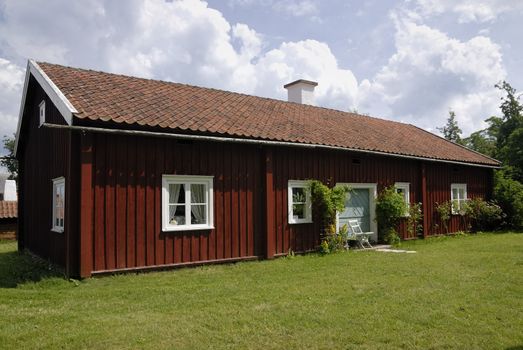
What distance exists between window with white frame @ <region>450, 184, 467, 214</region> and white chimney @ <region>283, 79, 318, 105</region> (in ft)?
22.0

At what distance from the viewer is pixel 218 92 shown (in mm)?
14719

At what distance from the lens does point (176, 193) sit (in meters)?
10.1

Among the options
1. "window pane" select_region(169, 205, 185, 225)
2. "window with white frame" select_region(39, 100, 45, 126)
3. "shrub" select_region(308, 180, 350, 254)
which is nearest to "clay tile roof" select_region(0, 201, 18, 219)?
"window with white frame" select_region(39, 100, 45, 126)

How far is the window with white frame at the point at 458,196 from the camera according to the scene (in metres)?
17.7

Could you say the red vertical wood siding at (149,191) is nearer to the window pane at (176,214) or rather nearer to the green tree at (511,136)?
the window pane at (176,214)

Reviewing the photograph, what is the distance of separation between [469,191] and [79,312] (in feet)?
55.1

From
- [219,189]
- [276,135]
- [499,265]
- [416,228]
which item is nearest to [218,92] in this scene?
[276,135]

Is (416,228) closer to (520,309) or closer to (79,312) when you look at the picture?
(520,309)

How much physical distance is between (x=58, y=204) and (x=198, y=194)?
3360 millimetres

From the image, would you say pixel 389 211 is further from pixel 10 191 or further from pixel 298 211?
pixel 10 191

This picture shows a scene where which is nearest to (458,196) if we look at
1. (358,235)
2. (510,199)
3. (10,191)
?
(510,199)

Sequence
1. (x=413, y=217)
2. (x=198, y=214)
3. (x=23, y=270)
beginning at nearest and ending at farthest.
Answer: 1. (x=23, y=270)
2. (x=198, y=214)
3. (x=413, y=217)

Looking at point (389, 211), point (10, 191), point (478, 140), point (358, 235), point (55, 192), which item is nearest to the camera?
point (55, 192)

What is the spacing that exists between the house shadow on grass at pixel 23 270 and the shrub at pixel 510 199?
1760cm
